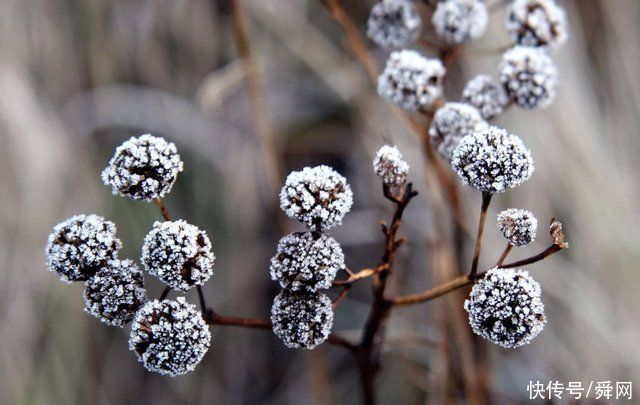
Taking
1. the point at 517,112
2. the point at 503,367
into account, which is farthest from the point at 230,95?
the point at 503,367

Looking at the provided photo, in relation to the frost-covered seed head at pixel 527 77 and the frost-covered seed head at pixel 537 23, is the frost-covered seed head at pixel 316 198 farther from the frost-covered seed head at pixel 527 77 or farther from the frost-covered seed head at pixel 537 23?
the frost-covered seed head at pixel 537 23

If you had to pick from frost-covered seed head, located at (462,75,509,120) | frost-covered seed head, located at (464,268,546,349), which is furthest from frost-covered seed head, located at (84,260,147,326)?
frost-covered seed head, located at (462,75,509,120)

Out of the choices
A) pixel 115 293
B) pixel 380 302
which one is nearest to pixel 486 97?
pixel 380 302

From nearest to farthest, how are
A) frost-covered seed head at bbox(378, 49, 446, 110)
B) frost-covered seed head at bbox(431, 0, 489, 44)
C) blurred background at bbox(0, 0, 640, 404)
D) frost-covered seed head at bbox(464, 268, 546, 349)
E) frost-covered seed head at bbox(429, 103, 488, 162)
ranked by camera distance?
frost-covered seed head at bbox(464, 268, 546, 349), frost-covered seed head at bbox(429, 103, 488, 162), frost-covered seed head at bbox(378, 49, 446, 110), frost-covered seed head at bbox(431, 0, 489, 44), blurred background at bbox(0, 0, 640, 404)

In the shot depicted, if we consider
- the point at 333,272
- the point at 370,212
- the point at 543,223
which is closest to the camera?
the point at 333,272

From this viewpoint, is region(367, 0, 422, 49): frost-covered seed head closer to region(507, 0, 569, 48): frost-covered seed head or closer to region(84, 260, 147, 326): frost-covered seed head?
region(507, 0, 569, 48): frost-covered seed head

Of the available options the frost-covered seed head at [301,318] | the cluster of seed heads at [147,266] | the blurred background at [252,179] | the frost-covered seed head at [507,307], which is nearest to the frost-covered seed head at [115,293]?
the cluster of seed heads at [147,266]

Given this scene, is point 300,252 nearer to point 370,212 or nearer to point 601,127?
point 370,212
